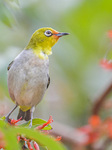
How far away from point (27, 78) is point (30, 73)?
0.07 m

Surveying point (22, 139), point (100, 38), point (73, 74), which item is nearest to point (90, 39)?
point (100, 38)

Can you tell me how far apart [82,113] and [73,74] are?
0.98 metres

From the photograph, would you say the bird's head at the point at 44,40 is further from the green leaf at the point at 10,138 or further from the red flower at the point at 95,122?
the green leaf at the point at 10,138

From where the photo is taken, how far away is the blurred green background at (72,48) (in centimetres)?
661

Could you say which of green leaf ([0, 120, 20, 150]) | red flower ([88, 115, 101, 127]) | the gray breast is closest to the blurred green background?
red flower ([88, 115, 101, 127])

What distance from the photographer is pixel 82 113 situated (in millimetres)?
8156

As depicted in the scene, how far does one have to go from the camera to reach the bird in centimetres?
393

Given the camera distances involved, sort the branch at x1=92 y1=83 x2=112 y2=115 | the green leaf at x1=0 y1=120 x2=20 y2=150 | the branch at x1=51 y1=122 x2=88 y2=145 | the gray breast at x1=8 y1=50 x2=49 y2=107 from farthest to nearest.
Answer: the branch at x1=51 y1=122 x2=88 y2=145 → the branch at x1=92 y1=83 x2=112 y2=115 → the gray breast at x1=8 y1=50 x2=49 y2=107 → the green leaf at x1=0 y1=120 x2=20 y2=150

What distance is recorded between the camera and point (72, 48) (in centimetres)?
712

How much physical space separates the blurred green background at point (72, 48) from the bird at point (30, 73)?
201cm

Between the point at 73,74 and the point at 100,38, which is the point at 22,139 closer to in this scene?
the point at 73,74

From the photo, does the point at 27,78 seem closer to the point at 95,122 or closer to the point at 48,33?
the point at 48,33

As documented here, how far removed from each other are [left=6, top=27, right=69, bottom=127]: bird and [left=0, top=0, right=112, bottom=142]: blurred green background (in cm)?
201

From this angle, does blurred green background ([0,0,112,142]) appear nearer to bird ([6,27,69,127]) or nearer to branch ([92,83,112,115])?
branch ([92,83,112,115])
